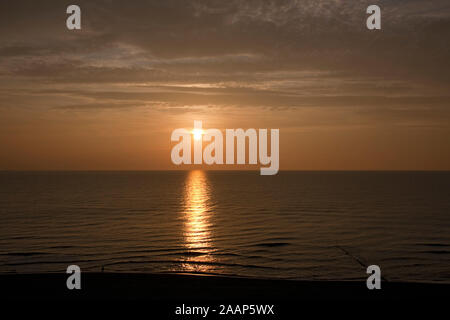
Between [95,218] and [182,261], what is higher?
[95,218]

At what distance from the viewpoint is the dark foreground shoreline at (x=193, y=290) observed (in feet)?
42.2

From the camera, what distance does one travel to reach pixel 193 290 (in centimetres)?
1441

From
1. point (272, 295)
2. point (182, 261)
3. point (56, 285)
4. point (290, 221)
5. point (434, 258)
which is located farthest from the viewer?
point (290, 221)

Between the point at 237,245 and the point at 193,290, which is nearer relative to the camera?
the point at 193,290

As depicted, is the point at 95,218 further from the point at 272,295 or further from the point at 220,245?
the point at 272,295

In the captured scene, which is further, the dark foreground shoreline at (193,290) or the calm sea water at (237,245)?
the calm sea water at (237,245)

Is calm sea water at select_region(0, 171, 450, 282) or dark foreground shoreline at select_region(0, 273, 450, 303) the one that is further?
calm sea water at select_region(0, 171, 450, 282)

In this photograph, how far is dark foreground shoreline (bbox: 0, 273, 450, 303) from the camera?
12875mm

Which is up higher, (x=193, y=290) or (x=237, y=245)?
(x=237, y=245)
